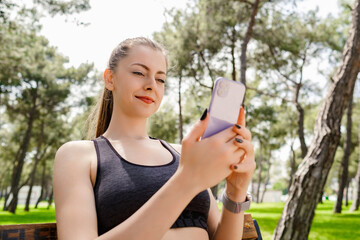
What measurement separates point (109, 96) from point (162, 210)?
4.40 feet

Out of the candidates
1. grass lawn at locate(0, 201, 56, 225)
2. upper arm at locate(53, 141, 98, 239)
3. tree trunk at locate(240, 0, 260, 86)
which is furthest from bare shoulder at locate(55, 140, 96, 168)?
grass lawn at locate(0, 201, 56, 225)

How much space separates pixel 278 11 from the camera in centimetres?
1572

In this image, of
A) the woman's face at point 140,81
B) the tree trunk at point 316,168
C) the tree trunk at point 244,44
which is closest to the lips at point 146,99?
the woman's face at point 140,81

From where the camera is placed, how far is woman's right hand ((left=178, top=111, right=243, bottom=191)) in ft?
3.67

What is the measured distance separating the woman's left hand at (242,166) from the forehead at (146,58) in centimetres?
80

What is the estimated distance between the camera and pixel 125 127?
2078mm

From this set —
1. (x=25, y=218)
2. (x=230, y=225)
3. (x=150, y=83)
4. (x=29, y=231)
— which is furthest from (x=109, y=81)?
(x=25, y=218)

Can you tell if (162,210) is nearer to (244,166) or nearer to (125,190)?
(244,166)

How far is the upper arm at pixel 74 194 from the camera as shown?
146 centimetres

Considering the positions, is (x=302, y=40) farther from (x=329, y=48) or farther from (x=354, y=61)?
(x=354, y=61)

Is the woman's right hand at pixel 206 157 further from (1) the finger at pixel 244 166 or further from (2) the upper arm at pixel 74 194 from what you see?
(2) the upper arm at pixel 74 194

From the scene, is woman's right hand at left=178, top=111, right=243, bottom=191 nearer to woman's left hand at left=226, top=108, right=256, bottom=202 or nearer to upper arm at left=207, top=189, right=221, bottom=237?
woman's left hand at left=226, top=108, right=256, bottom=202

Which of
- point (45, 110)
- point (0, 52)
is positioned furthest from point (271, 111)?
point (0, 52)

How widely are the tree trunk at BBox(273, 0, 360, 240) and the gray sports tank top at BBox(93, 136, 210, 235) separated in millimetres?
3389
